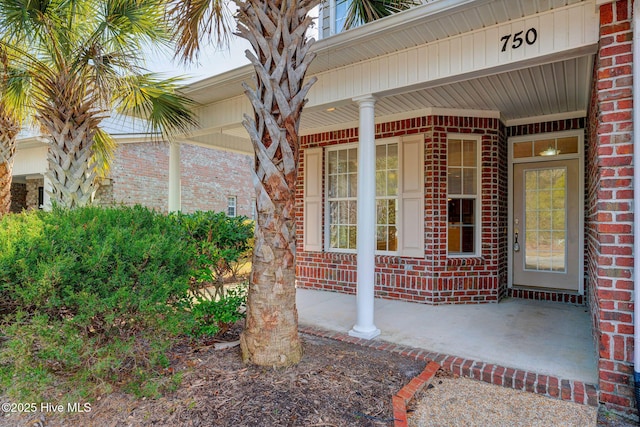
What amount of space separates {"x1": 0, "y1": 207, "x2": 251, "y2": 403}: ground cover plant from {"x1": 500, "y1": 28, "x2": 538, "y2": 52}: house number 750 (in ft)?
10.9

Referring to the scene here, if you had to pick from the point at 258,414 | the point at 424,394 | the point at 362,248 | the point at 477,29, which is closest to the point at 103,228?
the point at 258,414

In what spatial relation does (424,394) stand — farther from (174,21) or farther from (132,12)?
(132,12)

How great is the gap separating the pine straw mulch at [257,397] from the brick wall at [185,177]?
23.2 ft

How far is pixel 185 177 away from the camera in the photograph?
13289 millimetres

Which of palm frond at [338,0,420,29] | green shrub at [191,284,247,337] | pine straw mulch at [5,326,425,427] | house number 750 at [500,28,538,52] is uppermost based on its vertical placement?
palm frond at [338,0,420,29]

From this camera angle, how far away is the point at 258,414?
2418 mm

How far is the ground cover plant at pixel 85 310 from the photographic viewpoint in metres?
2.27

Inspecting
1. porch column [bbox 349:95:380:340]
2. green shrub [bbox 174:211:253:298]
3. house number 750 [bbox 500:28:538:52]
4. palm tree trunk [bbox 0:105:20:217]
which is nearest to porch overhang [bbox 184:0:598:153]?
house number 750 [bbox 500:28:538:52]

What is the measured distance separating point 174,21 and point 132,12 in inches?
37.3

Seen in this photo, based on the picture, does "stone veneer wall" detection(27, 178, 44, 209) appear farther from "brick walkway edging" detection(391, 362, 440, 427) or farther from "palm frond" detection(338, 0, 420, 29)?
"brick walkway edging" detection(391, 362, 440, 427)

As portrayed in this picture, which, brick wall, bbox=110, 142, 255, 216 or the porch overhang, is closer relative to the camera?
the porch overhang

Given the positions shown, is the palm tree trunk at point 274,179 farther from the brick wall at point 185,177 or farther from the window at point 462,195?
the brick wall at point 185,177

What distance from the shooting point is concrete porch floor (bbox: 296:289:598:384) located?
345cm

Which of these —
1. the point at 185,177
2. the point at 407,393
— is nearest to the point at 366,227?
the point at 407,393
